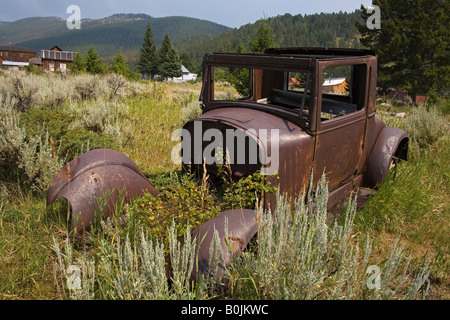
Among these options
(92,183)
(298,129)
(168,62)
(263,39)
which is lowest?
(92,183)

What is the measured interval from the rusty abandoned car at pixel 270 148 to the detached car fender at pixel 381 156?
12 millimetres

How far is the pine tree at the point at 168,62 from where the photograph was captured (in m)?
79.6

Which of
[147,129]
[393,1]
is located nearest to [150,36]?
[393,1]

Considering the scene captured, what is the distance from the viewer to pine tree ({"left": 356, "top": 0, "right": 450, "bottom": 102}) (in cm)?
3172

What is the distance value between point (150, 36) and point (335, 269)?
79825 millimetres

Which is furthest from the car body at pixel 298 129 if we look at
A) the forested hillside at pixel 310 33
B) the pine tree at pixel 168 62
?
the forested hillside at pixel 310 33

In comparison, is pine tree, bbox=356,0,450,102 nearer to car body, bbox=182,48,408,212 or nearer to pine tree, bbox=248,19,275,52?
pine tree, bbox=248,19,275,52

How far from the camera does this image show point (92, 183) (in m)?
3.20

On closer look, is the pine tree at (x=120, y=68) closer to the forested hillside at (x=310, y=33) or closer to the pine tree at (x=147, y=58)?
the pine tree at (x=147, y=58)

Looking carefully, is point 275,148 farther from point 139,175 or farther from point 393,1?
point 393,1

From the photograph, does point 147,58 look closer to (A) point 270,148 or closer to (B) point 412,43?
(B) point 412,43

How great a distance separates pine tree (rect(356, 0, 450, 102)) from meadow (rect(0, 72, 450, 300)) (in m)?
29.1

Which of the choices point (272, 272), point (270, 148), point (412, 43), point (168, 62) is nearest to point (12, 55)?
point (168, 62)

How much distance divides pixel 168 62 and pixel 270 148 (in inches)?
3217
